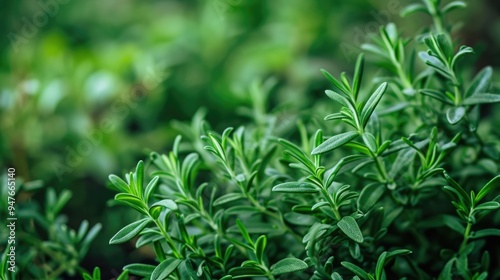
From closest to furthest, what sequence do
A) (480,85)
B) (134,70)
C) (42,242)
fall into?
(480,85) < (42,242) < (134,70)

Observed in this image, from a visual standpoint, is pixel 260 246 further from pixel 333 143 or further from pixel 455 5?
pixel 455 5

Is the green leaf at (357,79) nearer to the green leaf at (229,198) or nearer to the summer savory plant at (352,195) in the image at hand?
the summer savory plant at (352,195)

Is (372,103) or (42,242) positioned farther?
(42,242)

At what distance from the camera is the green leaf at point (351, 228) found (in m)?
0.50

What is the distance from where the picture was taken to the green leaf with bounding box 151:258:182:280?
1.70 ft

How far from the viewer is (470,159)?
661 mm

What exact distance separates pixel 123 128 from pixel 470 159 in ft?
2.38

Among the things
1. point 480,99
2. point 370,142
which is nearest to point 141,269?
point 370,142

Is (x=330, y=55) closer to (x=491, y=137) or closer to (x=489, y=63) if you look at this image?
(x=489, y=63)

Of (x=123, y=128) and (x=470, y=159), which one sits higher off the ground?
(x=123, y=128)

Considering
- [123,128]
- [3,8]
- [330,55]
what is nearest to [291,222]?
[123,128]

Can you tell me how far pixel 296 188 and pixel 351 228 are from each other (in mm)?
60

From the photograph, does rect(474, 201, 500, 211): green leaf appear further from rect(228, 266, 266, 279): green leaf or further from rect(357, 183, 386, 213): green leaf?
rect(228, 266, 266, 279): green leaf

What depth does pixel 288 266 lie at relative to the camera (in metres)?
0.53
